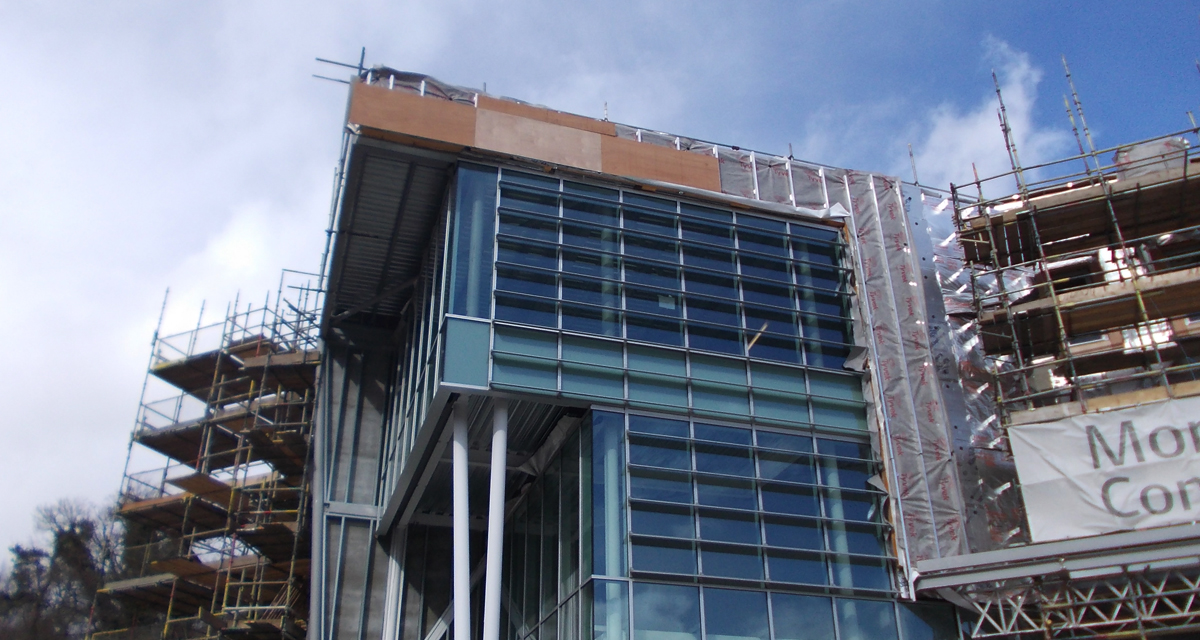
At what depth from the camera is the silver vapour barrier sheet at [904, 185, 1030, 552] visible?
2097 cm

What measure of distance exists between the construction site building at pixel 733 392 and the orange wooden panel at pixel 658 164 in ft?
0.25

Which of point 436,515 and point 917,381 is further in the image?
point 436,515

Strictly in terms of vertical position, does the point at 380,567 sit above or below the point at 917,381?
below

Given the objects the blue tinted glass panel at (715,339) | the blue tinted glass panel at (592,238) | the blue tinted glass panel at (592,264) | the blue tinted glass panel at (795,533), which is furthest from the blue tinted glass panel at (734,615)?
the blue tinted glass panel at (592,238)

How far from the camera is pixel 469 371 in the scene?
60.8ft

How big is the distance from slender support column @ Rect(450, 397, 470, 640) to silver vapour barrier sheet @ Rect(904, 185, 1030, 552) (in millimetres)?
10788

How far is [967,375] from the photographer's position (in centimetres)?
2252

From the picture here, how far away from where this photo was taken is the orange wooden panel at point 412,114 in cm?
2022

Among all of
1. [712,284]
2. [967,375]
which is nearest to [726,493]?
[712,284]

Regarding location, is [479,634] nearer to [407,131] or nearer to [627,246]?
[627,246]

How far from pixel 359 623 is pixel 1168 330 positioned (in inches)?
844

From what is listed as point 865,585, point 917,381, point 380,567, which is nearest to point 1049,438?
point 917,381

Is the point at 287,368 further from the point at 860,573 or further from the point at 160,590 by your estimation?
the point at 860,573

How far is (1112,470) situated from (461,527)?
12912 mm
